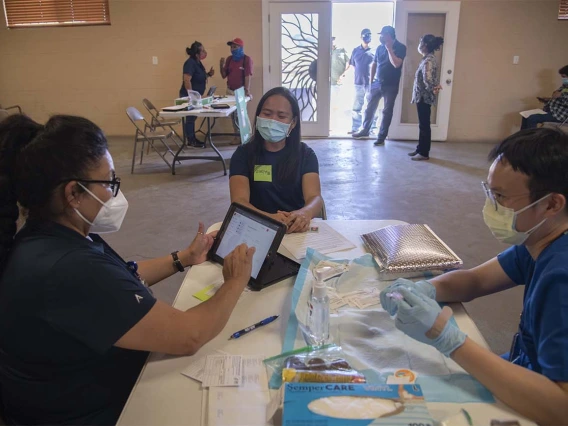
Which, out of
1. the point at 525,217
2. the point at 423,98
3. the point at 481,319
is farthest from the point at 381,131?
the point at 525,217

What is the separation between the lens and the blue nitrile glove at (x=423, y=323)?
0.96m

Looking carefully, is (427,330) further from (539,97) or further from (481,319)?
(539,97)

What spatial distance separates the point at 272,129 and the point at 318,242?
0.71 meters

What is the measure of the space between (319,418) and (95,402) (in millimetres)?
593

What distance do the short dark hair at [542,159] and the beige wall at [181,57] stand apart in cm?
622

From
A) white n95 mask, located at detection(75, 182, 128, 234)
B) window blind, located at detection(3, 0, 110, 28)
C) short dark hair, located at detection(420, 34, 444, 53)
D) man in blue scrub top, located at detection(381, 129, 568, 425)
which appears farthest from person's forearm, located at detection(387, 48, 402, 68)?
white n95 mask, located at detection(75, 182, 128, 234)

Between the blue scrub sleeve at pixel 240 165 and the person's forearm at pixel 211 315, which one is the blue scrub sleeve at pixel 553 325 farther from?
the blue scrub sleeve at pixel 240 165

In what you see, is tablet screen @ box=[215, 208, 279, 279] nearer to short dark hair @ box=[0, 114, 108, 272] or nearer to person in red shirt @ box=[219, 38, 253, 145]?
short dark hair @ box=[0, 114, 108, 272]

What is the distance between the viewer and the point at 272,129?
2.12 meters

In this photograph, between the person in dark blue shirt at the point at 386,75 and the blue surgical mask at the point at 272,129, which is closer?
the blue surgical mask at the point at 272,129

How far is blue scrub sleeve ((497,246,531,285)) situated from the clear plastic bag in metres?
0.56

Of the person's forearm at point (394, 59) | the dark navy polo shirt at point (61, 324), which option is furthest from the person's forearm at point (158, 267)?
the person's forearm at point (394, 59)

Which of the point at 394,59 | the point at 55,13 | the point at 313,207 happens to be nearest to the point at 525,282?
the point at 313,207

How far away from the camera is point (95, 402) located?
1.06 metres
